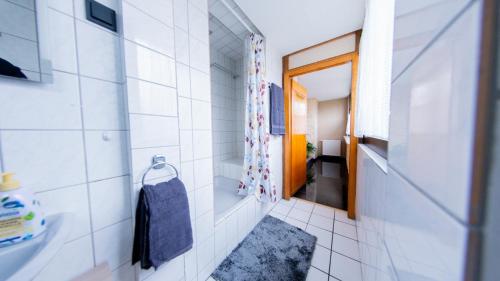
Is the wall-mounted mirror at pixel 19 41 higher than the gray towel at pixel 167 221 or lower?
higher

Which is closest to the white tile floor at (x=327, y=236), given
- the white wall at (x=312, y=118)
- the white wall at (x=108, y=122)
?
the white wall at (x=108, y=122)

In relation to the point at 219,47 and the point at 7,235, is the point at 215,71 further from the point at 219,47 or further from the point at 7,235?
the point at 7,235

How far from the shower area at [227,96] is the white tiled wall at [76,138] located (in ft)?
2.99

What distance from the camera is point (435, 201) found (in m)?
0.20

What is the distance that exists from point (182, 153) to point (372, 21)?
1.36 m

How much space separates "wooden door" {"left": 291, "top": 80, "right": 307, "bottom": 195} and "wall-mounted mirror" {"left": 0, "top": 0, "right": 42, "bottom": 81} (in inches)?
85.3

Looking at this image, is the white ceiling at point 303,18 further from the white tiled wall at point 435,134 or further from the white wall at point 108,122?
the white tiled wall at point 435,134

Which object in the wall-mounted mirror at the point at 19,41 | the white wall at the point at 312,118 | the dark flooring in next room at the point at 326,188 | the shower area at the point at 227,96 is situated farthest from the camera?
the white wall at the point at 312,118

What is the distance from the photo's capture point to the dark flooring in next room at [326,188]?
2.21m

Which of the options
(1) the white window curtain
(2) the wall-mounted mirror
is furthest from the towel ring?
(1) the white window curtain

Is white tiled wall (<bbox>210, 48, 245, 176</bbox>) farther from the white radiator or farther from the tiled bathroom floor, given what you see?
the white radiator

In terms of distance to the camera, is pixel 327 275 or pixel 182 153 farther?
pixel 327 275

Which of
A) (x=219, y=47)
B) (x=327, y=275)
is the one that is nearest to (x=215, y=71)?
(x=219, y=47)

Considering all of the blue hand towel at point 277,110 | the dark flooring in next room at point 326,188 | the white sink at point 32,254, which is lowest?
the dark flooring in next room at point 326,188
